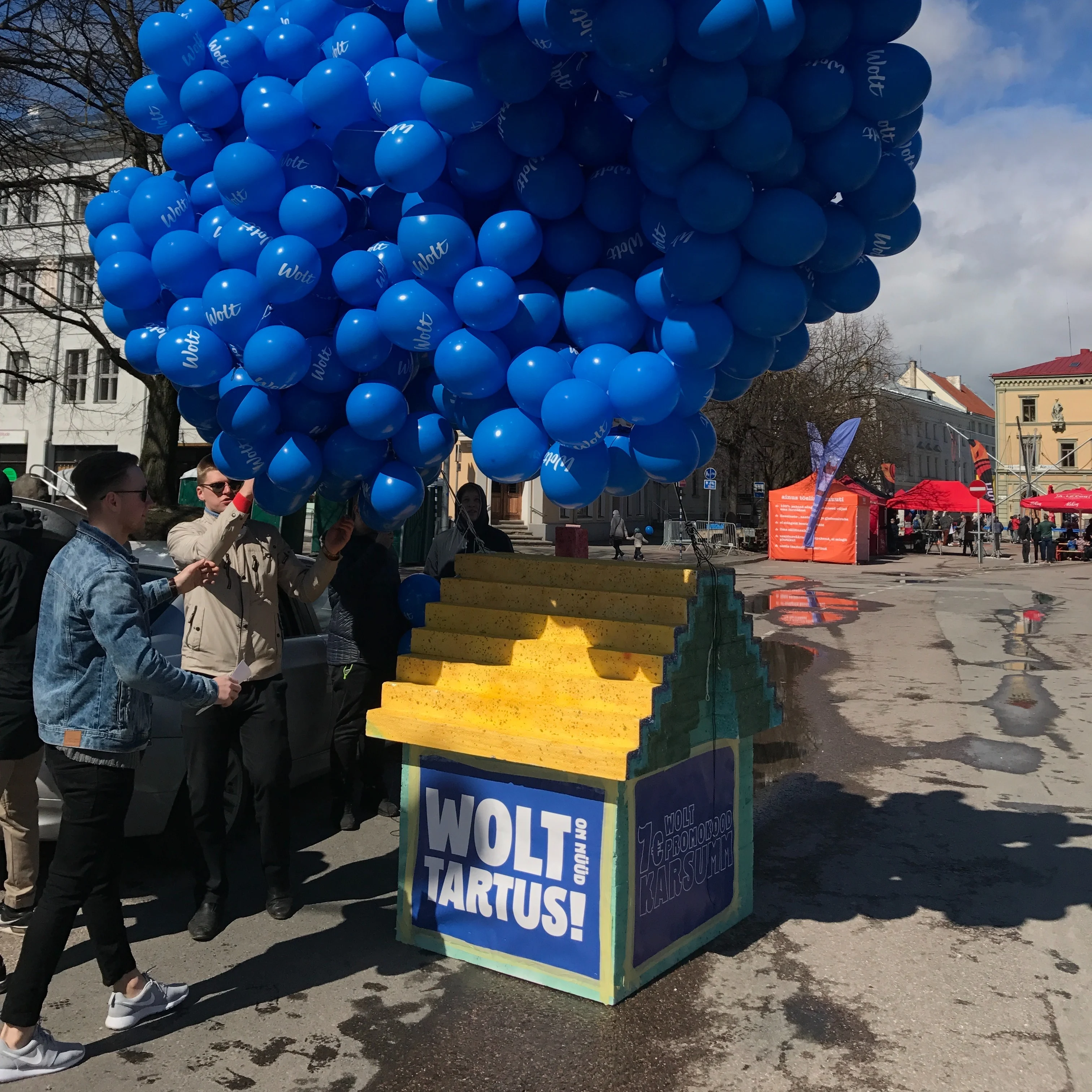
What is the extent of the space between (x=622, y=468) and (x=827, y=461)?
2660 cm

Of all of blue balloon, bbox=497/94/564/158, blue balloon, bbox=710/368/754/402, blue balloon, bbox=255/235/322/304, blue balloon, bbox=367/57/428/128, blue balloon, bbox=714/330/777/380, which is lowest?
blue balloon, bbox=710/368/754/402

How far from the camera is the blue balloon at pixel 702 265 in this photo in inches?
125

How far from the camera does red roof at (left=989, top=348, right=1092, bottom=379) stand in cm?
6869

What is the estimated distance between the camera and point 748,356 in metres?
3.55

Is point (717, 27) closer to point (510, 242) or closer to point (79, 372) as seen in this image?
point (510, 242)

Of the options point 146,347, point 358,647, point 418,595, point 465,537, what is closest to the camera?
point 146,347

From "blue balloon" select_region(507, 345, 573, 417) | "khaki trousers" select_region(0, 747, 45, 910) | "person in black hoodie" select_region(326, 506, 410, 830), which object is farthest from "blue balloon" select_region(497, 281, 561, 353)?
"khaki trousers" select_region(0, 747, 45, 910)

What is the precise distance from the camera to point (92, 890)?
3.14 m

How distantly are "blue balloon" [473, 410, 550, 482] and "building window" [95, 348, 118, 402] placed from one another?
35.2m

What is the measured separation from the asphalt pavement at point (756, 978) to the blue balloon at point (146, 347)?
235 centimetres

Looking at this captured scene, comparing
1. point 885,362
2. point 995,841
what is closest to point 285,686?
point 995,841

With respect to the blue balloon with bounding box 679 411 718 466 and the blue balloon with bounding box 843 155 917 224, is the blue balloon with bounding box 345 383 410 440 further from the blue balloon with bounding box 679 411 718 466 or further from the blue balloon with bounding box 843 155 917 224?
the blue balloon with bounding box 843 155 917 224

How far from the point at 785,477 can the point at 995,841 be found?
123 ft

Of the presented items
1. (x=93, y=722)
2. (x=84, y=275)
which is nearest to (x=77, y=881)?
(x=93, y=722)
